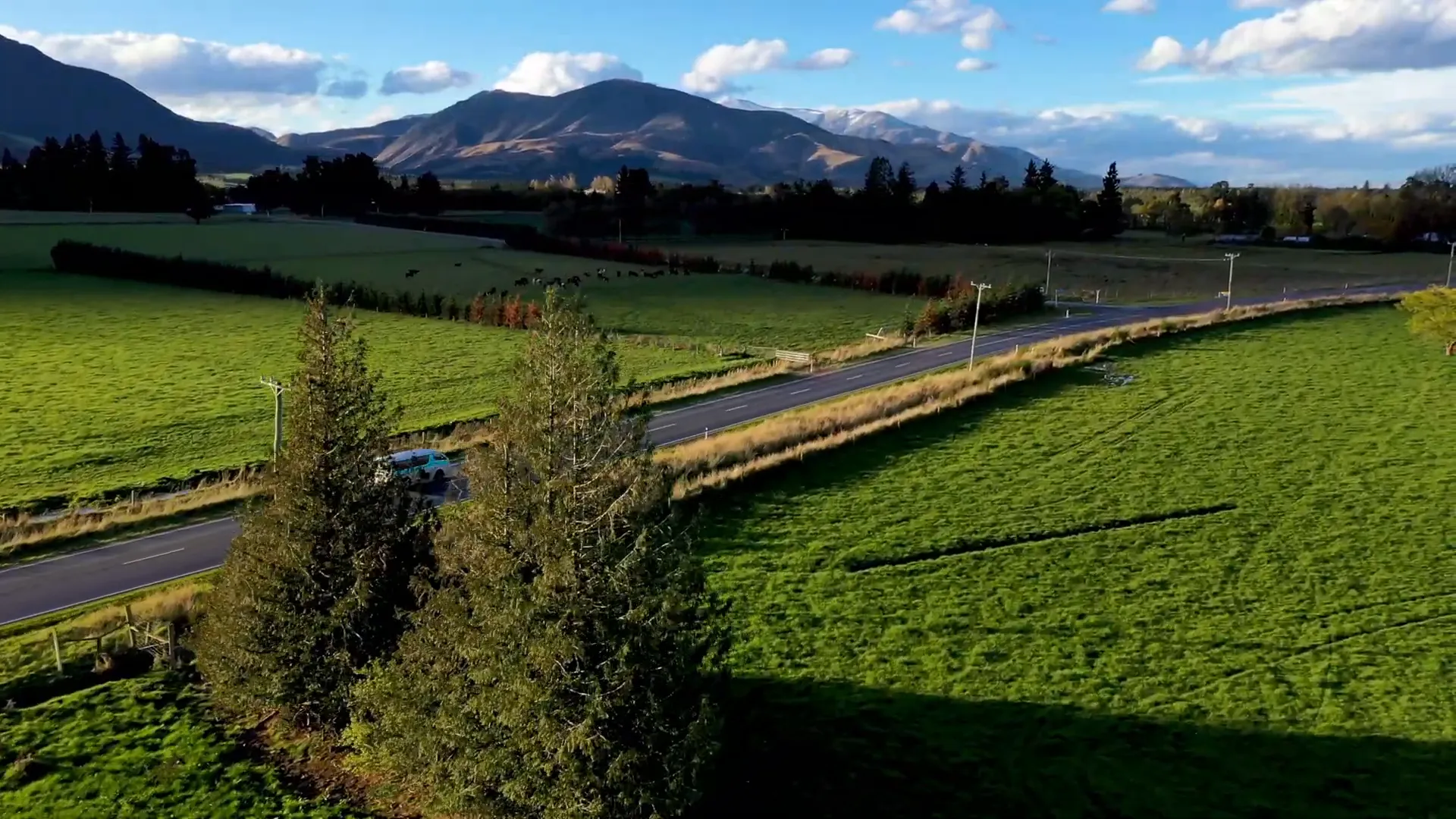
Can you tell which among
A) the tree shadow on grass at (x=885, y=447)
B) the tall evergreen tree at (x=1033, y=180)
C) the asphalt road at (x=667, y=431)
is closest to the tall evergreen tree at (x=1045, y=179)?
the tall evergreen tree at (x=1033, y=180)

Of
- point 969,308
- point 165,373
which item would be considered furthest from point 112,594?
point 969,308

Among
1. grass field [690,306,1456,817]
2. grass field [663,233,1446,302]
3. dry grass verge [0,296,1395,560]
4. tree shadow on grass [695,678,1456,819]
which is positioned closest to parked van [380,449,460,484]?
dry grass verge [0,296,1395,560]

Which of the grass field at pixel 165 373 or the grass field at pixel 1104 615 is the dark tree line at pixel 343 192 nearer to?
the grass field at pixel 165 373

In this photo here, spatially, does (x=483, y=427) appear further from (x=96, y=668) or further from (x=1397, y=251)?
(x=1397, y=251)

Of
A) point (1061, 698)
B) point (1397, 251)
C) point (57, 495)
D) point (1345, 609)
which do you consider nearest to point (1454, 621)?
point (1345, 609)

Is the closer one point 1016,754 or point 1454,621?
point 1016,754

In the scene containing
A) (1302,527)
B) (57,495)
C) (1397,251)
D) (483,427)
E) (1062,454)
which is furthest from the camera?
(1397,251)

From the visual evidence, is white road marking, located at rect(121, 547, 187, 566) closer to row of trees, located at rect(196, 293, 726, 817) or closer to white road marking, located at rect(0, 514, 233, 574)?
white road marking, located at rect(0, 514, 233, 574)
